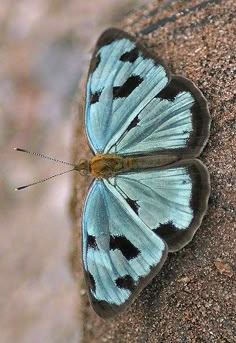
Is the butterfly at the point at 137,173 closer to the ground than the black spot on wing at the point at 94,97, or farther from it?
closer to the ground

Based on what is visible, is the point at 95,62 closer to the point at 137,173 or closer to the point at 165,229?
the point at 137,173

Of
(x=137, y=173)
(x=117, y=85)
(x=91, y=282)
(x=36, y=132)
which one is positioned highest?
(x=117, y=85)

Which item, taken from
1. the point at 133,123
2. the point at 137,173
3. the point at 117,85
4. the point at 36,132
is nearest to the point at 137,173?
the point at 137,173

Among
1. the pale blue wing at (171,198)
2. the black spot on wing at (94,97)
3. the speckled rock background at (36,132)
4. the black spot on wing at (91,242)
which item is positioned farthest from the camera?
the speckled rock background at (36,132)

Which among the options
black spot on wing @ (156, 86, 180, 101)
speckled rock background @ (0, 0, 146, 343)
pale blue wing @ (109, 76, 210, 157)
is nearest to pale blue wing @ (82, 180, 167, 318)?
pale blue wing @ (109, 76, 210, 157)

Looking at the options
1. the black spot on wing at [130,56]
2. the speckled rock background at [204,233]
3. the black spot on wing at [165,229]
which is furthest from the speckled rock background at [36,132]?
the black spot on wing at [165,229]

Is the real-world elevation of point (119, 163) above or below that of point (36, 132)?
above

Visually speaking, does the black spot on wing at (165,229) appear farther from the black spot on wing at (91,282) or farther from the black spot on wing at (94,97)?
the black spot on wing at (94,97)
